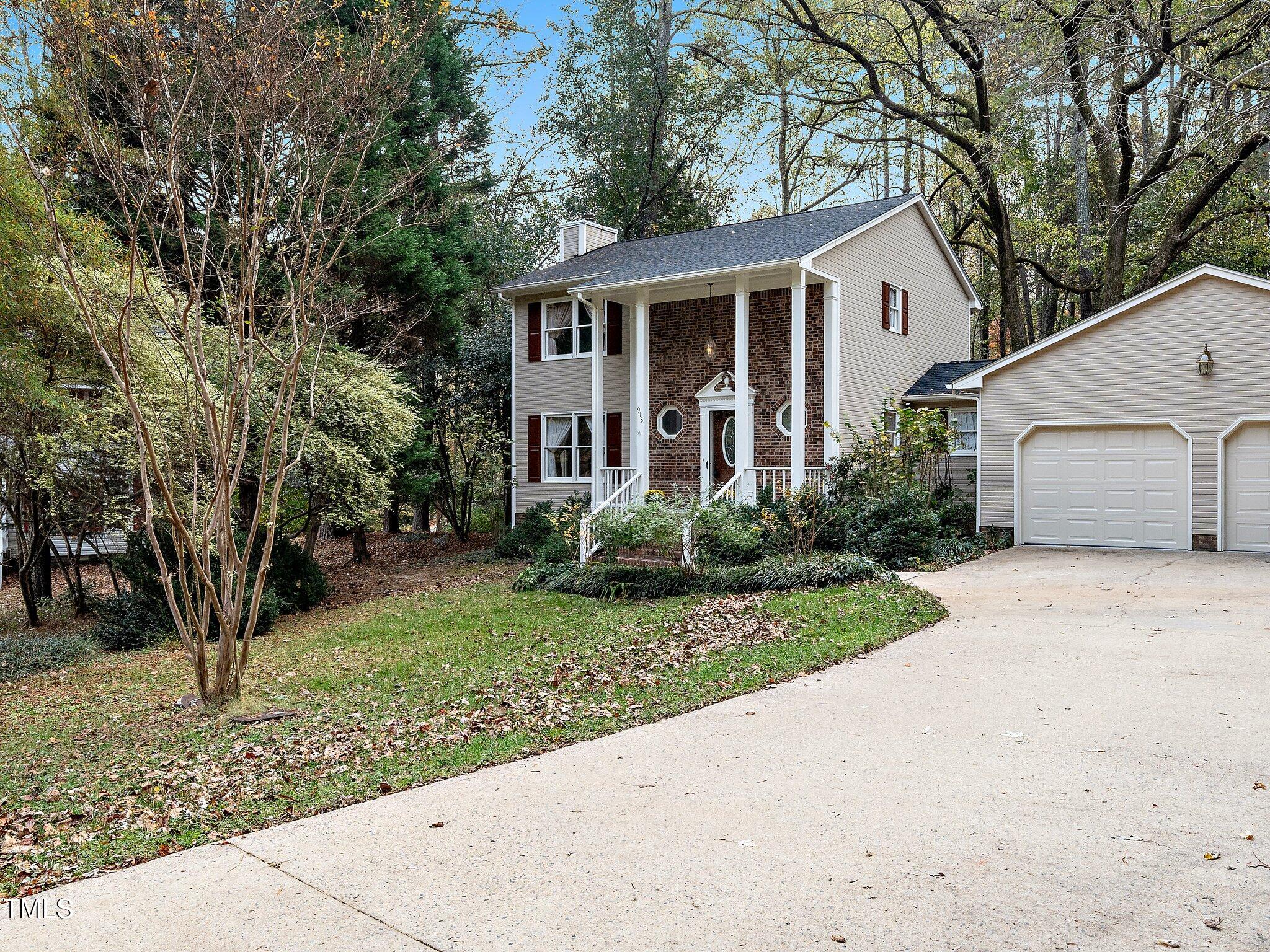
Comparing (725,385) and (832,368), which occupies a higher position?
(832,368)

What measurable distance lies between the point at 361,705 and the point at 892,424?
1287 centimetres

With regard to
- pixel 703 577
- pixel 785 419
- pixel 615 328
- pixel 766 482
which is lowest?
pixel 703 577

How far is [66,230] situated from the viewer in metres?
10.0

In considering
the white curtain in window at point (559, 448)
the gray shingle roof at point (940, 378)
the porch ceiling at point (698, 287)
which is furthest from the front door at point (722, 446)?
the gray shingle roof at point (940, 378)

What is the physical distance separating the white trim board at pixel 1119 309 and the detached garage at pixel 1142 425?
24mm

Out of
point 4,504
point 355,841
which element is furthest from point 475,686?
point 4,504

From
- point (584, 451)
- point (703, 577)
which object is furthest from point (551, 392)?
point (703, 577)

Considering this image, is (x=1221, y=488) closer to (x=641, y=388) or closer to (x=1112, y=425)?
(x=1112, y=425)

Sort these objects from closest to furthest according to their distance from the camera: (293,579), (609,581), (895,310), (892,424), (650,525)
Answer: (650,525) < (609,581) < (293,579) < (892,424) < (895,310)

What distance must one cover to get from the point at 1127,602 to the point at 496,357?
49.2ft

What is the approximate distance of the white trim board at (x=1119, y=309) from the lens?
43.3 ft

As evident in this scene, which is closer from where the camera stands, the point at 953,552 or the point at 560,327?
the point at 953,552

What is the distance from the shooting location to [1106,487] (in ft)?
47.6

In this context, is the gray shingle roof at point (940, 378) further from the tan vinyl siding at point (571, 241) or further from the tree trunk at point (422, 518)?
the tree trunk at point (422, 518)
